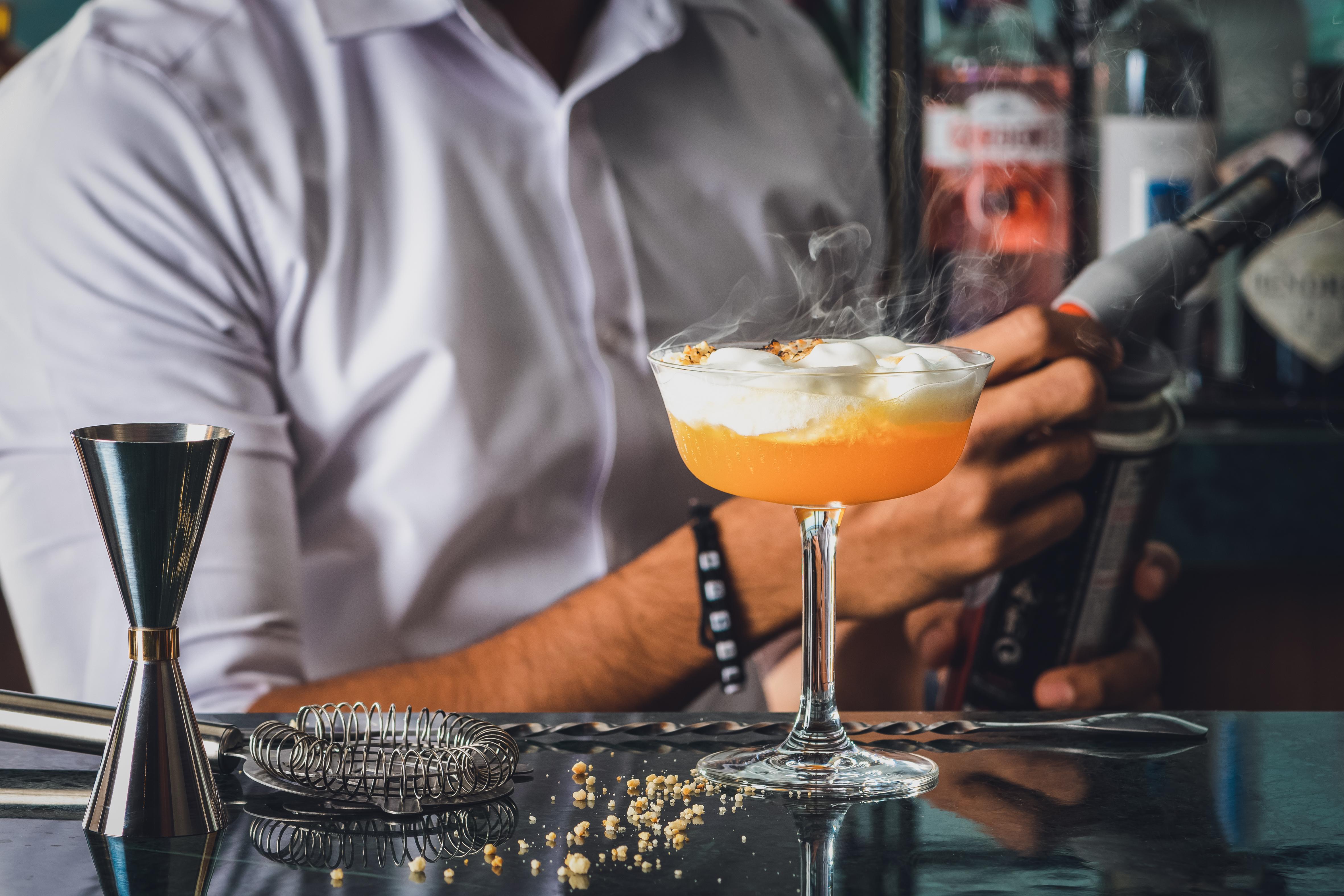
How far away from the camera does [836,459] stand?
0.64m

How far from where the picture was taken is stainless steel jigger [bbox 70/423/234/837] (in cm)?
54

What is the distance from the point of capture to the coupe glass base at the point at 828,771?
0.61 metres

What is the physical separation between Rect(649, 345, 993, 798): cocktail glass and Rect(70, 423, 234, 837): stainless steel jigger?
9.4 inches

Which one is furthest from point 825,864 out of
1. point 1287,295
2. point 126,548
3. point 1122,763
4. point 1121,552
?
point 1287,295

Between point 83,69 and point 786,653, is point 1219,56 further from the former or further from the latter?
point 83,69

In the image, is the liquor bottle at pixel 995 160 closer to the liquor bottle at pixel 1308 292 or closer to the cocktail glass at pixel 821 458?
the liquor bottle at pixel 1308 292

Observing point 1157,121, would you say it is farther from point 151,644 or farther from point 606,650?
point 151,644

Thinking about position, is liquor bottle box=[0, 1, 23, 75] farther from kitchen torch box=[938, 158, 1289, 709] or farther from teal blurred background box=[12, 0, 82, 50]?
kitchen torch box=[938, 158, 1289, 709]

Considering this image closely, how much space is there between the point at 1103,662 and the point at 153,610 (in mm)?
693

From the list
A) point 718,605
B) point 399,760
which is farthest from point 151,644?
point 718,605

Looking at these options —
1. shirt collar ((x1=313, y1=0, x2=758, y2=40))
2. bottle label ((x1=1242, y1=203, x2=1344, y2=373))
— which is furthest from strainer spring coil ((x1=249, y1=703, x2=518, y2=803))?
bottle label ((x1=1242, y1=203, x2=1344, y2=373))

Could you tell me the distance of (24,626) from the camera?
1094 millimetres

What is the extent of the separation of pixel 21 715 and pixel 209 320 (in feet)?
1.74

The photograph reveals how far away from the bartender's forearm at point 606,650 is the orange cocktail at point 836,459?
374 mm
